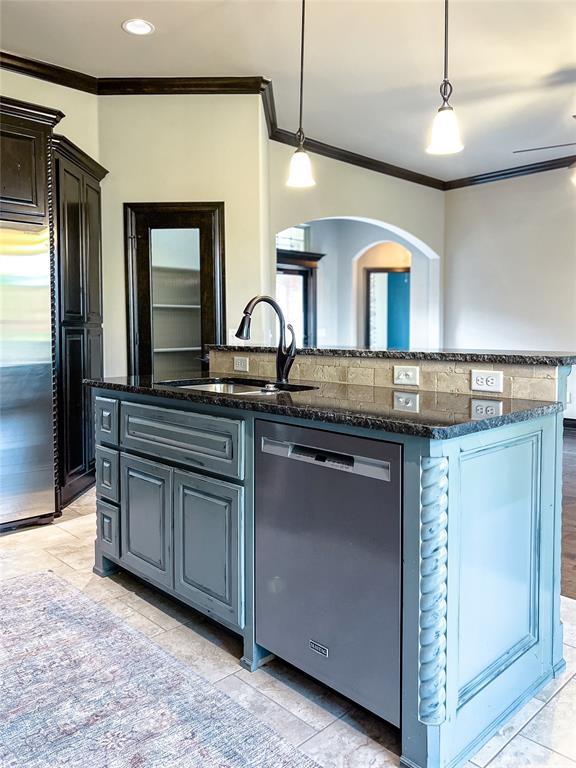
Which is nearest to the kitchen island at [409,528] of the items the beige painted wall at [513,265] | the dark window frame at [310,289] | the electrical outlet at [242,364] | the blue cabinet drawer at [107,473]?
the blue cabinet drawer at [107,473]

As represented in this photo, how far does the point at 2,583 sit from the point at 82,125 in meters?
3.16

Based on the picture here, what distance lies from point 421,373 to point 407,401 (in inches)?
13.7

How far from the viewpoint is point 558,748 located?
161 cm

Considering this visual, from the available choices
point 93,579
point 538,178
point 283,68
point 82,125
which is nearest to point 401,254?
point 538,178

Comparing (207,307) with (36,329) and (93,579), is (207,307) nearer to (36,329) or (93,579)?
(36,329)

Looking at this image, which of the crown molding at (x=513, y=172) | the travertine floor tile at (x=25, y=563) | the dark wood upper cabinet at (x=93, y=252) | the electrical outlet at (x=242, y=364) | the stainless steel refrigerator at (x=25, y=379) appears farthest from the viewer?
the crown molding at (x=513, y=172)

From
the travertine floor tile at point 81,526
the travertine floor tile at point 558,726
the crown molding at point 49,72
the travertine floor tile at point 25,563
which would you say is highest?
the crown molding at point 49,72

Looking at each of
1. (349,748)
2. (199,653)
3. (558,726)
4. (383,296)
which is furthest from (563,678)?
(383,296)

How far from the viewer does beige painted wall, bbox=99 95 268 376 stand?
4.28 m

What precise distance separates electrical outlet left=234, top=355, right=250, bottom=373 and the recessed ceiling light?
6.87 ft

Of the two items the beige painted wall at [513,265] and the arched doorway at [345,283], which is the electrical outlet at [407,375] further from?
the arched doorway at [345,283]

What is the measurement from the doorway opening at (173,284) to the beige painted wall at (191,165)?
0.08m

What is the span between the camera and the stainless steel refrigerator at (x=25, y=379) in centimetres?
332

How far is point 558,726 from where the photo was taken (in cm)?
170
